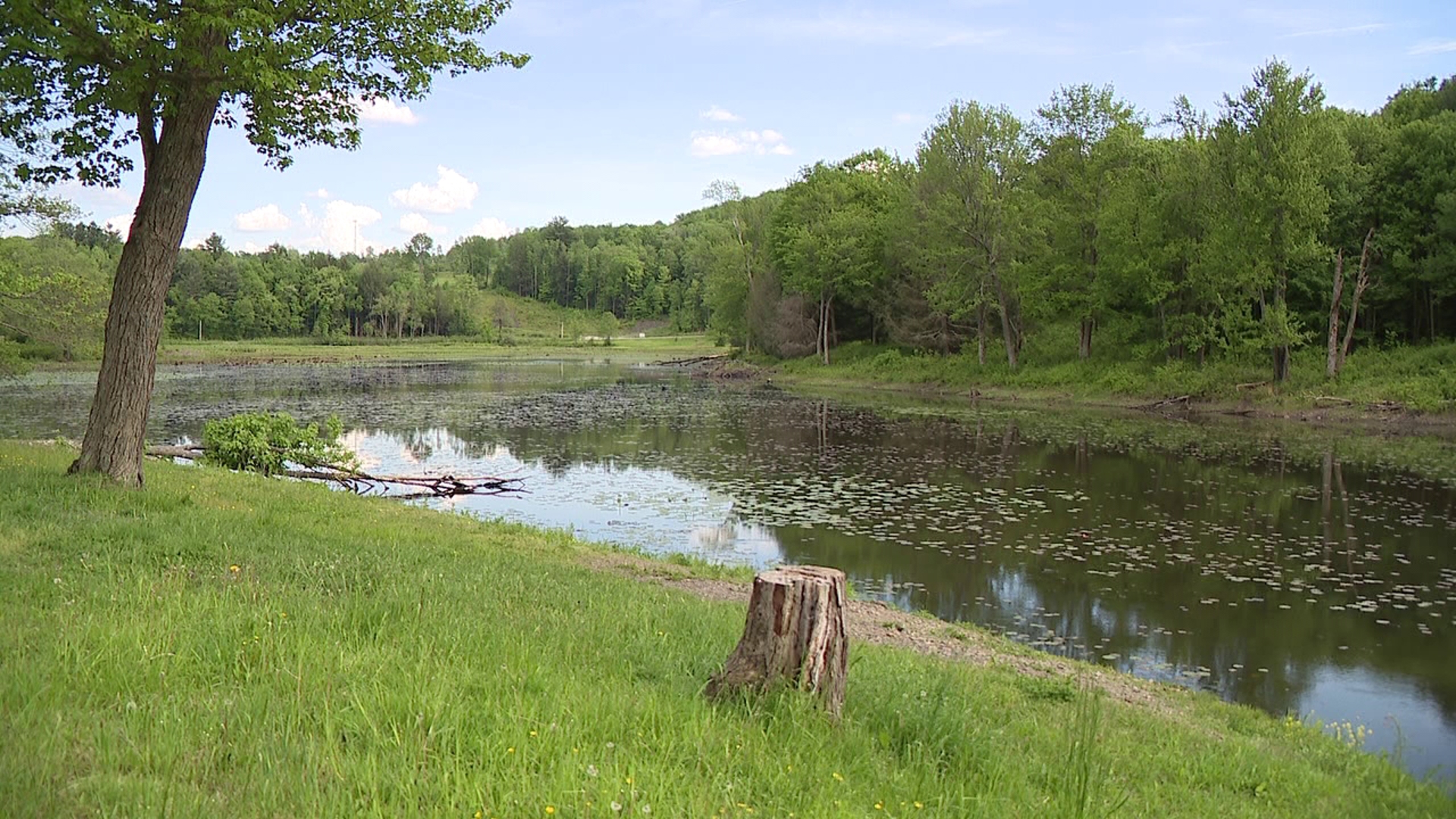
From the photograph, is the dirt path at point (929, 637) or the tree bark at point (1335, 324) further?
the tree bark at point (1335, 324)

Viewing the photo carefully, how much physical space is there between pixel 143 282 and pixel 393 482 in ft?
33.2

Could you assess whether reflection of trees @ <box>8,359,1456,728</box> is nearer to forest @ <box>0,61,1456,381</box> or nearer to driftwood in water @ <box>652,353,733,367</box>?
forest @ <box>0,61,1456,381</box>

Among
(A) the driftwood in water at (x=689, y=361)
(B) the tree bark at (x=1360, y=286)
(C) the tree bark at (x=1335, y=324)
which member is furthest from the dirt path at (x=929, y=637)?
(A) the driftwood in water at (x=689, y=361)

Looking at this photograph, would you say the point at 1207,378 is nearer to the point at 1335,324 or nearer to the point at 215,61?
the point at 1335,324

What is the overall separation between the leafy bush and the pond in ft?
11.2

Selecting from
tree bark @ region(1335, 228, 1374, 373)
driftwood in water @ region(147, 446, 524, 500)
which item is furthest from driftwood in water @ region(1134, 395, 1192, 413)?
driftwood in water @ region(147, 446, 524, 500)

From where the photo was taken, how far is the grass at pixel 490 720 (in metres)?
3.96

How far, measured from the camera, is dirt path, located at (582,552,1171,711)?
31.4 feet

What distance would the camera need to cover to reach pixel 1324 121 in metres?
36.8

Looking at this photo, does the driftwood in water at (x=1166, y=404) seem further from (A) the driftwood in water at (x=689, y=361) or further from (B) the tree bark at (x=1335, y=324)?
(A) the driftwood in water at (x=689, y=361)

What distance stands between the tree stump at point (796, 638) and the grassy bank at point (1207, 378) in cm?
3614

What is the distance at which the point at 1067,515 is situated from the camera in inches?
778

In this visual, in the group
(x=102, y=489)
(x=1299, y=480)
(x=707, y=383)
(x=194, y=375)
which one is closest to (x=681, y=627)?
(x=102, y=489)

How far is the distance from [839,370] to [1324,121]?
31.6 metres
